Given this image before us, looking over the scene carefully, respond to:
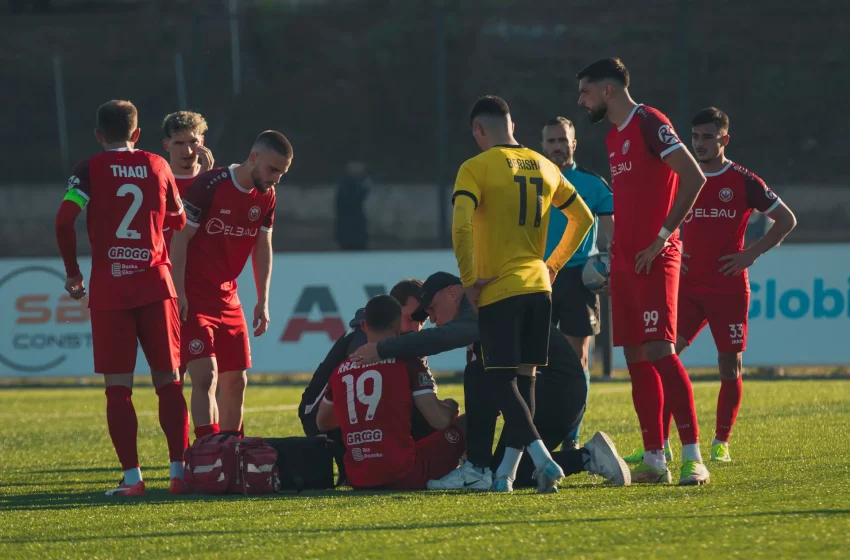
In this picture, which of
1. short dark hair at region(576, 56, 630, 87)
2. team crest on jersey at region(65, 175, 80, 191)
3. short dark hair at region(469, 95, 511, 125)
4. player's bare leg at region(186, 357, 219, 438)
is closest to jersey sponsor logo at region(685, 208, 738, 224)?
short dark hair at region(576, 56, 630, 87)

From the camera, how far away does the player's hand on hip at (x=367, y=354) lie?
689cm

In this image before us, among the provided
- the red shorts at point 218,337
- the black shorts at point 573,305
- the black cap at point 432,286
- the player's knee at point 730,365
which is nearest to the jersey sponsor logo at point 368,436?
the black cap at point 432,286

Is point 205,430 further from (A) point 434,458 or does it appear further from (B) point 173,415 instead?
(A) point 434,458

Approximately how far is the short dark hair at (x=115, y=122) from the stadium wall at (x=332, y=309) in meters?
8.47

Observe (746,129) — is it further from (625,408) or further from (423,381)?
(423,381)

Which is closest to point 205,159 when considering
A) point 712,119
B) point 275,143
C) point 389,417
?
point 275,143

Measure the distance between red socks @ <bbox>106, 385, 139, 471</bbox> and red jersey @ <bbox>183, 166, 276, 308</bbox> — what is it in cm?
97

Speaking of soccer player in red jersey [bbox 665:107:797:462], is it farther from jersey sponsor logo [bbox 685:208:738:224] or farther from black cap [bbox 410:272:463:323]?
black cap [bbox 410:272:463:323]

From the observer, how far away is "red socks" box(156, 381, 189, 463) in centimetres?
741

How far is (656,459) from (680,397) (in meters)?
0.35

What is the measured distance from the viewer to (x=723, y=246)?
846cm

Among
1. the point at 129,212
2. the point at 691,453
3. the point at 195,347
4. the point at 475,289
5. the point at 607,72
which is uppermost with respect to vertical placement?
the point at 607,72

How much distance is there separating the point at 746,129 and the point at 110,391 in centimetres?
2130

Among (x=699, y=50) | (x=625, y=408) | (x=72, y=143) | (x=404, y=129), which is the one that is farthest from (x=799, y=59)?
(x=625, y=408)
